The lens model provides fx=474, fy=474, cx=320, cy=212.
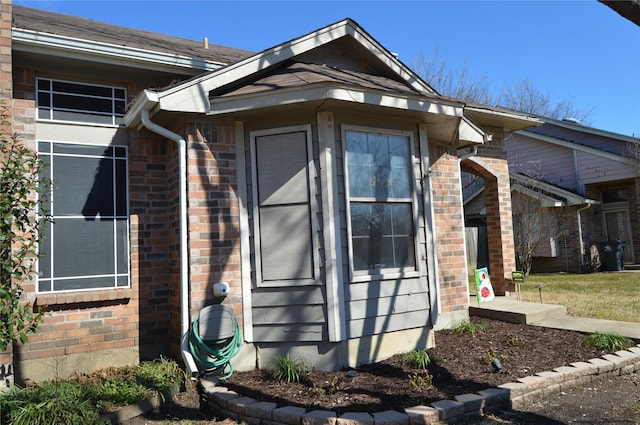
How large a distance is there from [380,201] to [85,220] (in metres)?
3.46

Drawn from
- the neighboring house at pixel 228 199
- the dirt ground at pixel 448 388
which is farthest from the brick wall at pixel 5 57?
the dirt ground at pixel 448 388

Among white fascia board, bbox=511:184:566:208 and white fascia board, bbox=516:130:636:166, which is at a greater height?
white fascia board, bbox=516:130:636:166

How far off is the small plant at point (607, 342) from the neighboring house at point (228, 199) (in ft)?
6.32

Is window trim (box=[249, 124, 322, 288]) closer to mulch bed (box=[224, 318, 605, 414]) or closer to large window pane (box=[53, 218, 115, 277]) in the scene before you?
mulch bed (box=[224, 318, 605, 414])

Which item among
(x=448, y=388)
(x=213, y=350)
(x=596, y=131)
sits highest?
(x=596, y=131)

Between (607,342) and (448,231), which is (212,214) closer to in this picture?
(448,231)

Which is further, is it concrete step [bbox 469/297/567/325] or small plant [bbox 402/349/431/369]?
concrete step [bbox 469/297/567/325]

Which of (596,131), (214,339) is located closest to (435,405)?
(214,339)

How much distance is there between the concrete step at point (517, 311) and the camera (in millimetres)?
7094

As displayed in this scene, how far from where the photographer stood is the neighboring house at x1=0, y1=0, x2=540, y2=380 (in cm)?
510

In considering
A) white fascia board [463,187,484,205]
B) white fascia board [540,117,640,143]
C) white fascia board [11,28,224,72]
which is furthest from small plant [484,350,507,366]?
white fascia board [540,117,640,143]

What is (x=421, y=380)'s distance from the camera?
4645mm

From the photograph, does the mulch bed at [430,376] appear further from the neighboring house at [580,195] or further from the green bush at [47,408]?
the neighboring house at [580,195]

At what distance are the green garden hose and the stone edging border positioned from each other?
0.17 meters
